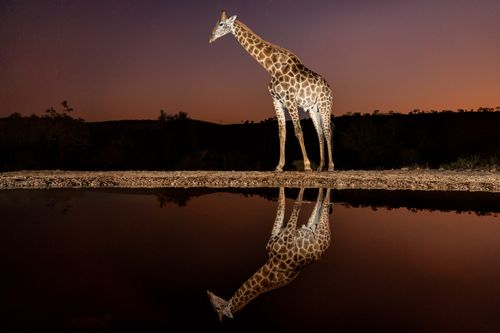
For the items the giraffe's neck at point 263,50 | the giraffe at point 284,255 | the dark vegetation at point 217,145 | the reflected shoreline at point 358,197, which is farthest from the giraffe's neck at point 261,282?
the dark vegetation at point 217,145

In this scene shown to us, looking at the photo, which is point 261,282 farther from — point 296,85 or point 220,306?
point 296,85

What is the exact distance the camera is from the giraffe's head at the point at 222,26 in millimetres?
9977

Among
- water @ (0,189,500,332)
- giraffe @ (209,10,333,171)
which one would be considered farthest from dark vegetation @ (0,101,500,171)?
water @ (0,189,500,332)

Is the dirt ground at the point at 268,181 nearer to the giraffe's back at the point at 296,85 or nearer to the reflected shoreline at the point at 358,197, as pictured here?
the reflected shoreline at the point at 358,197

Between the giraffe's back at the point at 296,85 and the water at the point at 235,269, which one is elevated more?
the giraffe's back at the point at 296,85

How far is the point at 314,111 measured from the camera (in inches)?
425

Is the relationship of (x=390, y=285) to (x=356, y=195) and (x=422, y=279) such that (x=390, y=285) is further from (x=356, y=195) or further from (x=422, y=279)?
(x=356, y=195)

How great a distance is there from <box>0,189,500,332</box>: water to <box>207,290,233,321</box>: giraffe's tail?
31mm

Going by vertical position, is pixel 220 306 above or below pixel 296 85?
below

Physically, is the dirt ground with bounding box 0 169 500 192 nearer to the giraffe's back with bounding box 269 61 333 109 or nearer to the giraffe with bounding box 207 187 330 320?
the giraffe's back with bounding box 269 61 333 109

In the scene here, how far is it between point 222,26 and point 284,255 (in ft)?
23.2

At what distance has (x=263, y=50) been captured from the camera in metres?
10.2

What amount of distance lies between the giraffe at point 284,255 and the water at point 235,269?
0.05 meters

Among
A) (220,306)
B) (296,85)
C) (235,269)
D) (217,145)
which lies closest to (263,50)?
(296,85)
